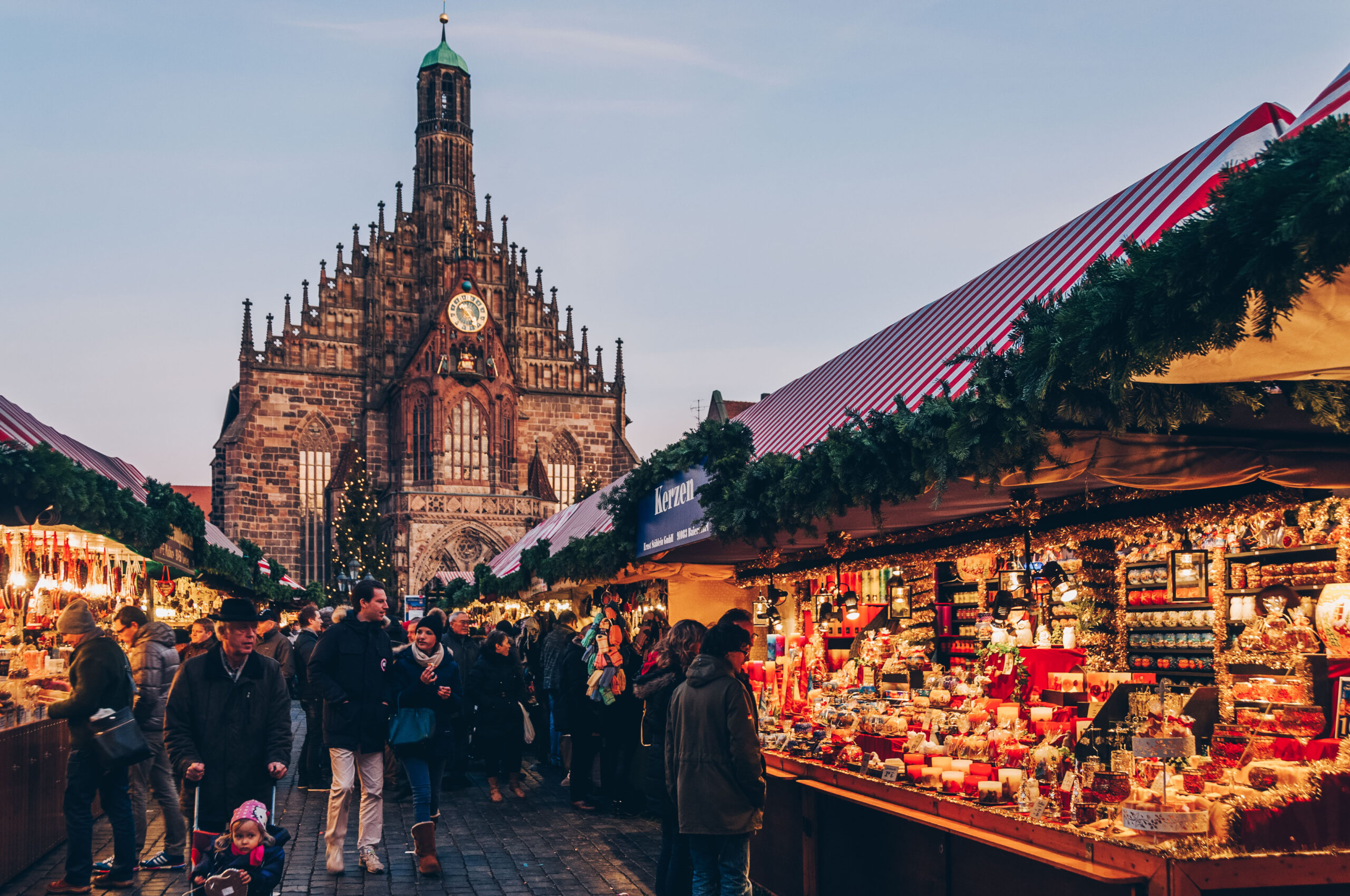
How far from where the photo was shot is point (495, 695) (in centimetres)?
1028

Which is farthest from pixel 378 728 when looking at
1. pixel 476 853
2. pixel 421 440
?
pixel 421 440

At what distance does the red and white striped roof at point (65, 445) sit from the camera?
25.7ft

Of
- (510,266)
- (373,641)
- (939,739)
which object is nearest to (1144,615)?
(939,739)

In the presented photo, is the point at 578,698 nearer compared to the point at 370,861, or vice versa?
the point at 370,861

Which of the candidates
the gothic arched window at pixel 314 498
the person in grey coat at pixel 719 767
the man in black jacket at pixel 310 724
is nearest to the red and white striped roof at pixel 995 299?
the person in grey coat at pixel 719 767

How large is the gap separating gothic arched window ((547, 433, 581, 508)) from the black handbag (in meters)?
39.9

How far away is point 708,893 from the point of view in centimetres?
528

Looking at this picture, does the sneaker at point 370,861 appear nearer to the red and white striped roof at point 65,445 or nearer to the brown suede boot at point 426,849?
the brown suede boot at point 426,849

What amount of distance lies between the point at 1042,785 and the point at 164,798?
222 inches

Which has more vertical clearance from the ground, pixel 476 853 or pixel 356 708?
pixel 356 708

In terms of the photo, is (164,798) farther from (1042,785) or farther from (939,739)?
(1042,785)

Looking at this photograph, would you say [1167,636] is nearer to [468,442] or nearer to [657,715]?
[657,715]

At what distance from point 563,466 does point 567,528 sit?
31.2 metres

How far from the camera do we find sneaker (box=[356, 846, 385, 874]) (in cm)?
722
